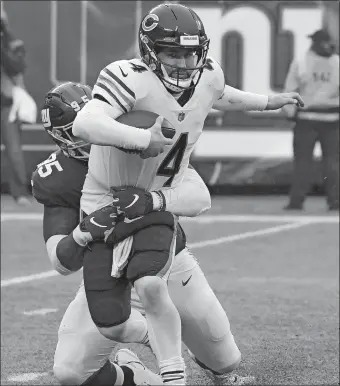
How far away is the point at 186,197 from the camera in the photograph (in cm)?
494

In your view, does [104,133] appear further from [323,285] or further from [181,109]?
[323,285]

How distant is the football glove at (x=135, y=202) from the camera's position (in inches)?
187

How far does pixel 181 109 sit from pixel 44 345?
238cm

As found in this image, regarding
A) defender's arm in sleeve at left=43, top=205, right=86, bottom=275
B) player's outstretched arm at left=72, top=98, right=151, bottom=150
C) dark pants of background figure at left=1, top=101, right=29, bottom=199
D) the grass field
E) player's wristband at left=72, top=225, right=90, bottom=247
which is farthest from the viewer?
dark pants of background figure at left=1, top=101, right=29, bottom=199

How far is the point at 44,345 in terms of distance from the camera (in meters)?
6.74

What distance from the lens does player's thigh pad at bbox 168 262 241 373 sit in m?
5.29

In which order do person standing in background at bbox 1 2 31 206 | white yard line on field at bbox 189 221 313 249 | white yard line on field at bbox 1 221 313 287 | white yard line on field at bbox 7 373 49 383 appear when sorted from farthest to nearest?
person standing in background at bbox 1 2 31 206
white yard line on field at bbox 189 221 313 249
white yard line on field at bbox 1 221 313 287
white yard line on field at bbox 7 373 49 383

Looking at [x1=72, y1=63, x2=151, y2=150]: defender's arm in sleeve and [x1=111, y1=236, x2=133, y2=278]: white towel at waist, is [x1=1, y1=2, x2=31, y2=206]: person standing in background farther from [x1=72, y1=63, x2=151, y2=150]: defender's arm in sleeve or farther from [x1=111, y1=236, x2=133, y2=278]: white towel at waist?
[x1=72, y1=63, x2=151, y2=150]: defender's arm in sleeve

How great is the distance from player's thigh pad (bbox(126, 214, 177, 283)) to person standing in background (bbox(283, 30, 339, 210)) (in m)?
7.39

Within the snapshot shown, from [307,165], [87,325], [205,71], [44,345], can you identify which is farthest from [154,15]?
[307,165]

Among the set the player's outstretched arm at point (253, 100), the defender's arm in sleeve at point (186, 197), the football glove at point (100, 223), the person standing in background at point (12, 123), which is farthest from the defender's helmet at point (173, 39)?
the person standing in background at point (12, 123)

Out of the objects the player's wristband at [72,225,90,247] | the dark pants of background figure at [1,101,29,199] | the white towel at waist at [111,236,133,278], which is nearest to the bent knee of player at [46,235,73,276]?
the player's wristband at [72,225,90,247]

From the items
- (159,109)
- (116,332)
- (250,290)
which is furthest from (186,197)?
(250,290)

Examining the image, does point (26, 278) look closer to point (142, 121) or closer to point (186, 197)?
point (186, 197)
